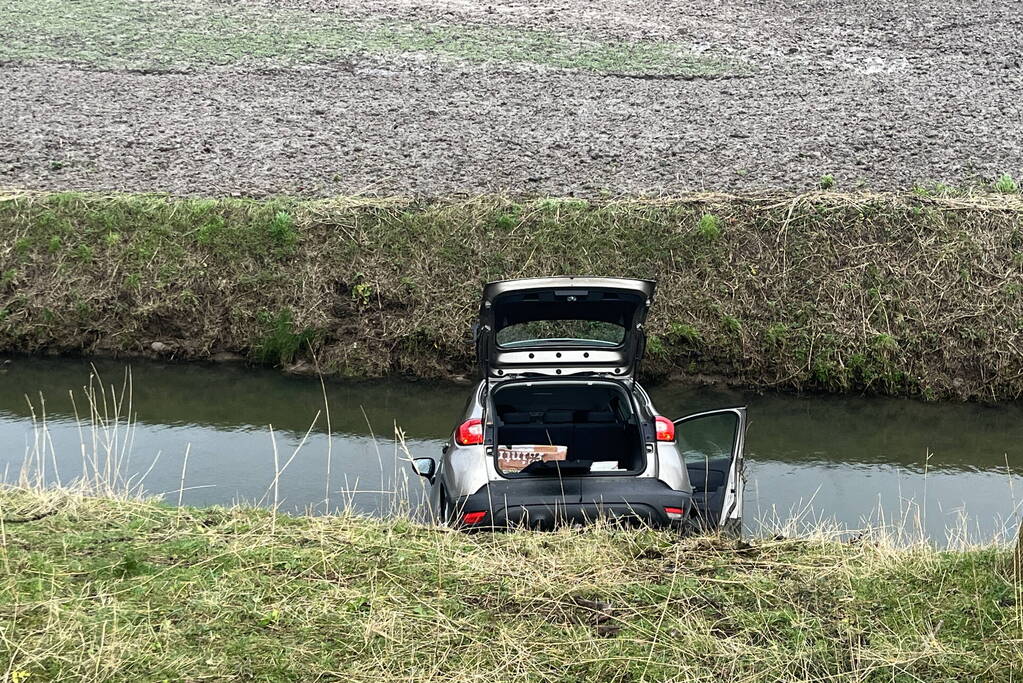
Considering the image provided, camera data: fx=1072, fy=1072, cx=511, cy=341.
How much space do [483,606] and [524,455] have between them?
3.05 meters

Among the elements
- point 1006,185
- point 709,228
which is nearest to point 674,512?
point 709,228

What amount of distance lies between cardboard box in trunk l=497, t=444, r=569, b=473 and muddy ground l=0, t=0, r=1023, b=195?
8389mm

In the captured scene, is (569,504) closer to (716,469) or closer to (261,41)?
(716,469)

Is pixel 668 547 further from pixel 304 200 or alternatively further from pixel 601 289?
pixel 304 200

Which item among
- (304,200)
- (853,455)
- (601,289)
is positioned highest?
(601,289)

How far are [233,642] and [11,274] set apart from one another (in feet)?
38.1

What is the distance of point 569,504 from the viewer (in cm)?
681

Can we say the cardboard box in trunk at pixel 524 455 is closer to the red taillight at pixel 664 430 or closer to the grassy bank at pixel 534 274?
the red taillight at pixel 664 430

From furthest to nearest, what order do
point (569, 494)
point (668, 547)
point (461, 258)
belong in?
point (461, 258), point (569, 494), point (668, 547)

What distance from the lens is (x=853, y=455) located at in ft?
35.7

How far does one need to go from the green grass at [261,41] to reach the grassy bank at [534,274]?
9.89 m

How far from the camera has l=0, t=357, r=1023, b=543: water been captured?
9.08 m

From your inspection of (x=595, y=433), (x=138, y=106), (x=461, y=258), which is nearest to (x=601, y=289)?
(x=595, y=433)

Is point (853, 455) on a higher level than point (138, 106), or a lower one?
lower
